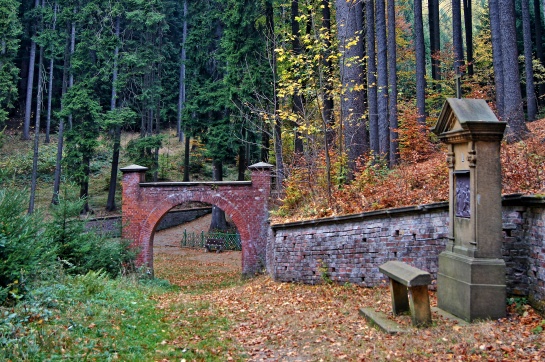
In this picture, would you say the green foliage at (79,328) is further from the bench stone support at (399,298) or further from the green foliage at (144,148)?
the green foliage at (144,148)

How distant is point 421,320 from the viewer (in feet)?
18.6

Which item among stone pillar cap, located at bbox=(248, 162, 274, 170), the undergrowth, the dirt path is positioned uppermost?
stone pillar cap, located at bbox=(248, 162, 274, 170)

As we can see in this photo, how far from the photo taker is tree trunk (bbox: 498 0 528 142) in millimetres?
11602

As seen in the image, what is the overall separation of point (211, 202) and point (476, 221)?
1268cm

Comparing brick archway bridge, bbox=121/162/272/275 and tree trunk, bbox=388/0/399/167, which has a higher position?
tree trunk, bbox=388/0/399/167

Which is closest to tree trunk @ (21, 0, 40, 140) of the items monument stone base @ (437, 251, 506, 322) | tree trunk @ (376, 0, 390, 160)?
tree trunk @ (376, 0, 390, 160)

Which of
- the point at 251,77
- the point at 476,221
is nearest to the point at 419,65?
the point at 251,77

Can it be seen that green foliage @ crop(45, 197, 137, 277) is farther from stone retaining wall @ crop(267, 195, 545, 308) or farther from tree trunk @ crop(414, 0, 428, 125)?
tree trunk @ crop(414, 0, 428, 125)

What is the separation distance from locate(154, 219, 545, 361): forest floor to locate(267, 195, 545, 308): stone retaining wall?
37cm

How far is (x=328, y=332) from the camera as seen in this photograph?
20.4 ft

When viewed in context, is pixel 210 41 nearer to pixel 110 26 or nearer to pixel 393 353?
pixel 110 26

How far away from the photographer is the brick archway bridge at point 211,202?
17328 mm

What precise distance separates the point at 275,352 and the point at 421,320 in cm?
191

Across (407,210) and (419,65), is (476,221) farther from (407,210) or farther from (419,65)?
(419,65)
